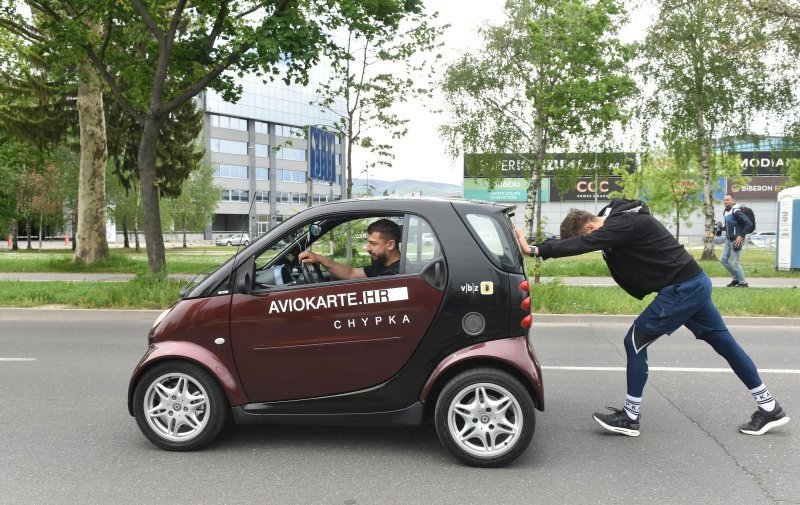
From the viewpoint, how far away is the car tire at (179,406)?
13.4 feet

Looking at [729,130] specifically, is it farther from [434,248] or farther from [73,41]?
[434,248]

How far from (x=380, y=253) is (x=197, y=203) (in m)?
58.5

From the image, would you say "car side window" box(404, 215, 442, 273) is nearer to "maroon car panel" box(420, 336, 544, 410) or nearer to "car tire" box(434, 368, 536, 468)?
"maroon car panel" box(420, 336, 544, 410)

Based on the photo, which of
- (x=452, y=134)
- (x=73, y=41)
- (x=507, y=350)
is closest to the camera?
(x=507, y=350)

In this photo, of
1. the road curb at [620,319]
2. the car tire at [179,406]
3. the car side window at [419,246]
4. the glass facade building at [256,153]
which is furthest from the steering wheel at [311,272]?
the glass facade building at [256,153]

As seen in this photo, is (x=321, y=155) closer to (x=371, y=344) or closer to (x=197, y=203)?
(x=371, y=344)

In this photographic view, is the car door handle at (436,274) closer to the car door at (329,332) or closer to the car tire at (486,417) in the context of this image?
the car door at (329,332)

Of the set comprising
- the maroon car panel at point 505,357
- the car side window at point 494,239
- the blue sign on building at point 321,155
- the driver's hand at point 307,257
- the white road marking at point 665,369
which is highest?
the blue sign on building at point 321,155

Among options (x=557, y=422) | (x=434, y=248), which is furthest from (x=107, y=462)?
(x=557, y=422)

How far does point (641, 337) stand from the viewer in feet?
14.6

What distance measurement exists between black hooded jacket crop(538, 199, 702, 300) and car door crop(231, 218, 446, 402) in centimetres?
98

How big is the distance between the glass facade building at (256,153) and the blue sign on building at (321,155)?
216 feet

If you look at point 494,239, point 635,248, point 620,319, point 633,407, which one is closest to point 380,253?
point 494,239

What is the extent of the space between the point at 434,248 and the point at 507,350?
2.56 ft
